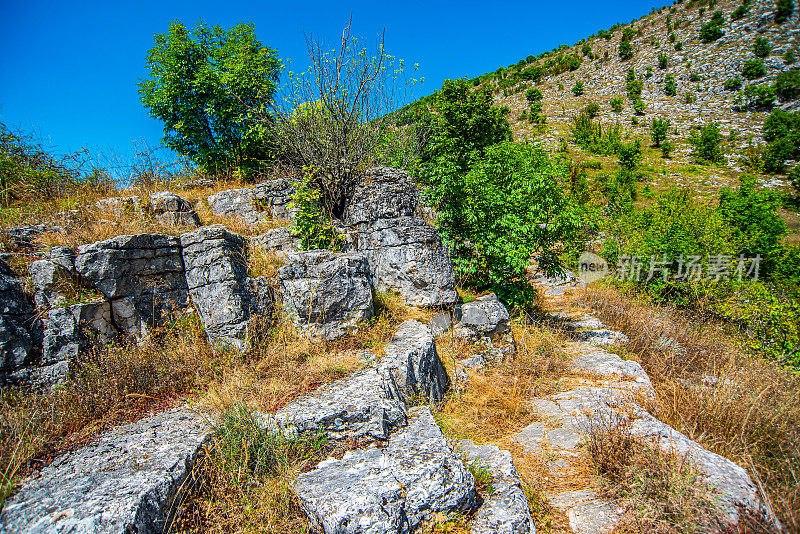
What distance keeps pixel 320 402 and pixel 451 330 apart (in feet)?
11.0

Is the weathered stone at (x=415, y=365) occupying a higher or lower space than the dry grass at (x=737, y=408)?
higher

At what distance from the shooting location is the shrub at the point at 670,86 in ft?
127

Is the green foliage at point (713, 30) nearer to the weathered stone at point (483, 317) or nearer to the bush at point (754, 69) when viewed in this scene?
the bush at point (754, 69)

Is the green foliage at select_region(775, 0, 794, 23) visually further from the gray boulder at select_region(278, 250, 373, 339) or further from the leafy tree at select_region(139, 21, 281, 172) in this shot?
the gray boulder at select_region(278, 250, 373, 339)

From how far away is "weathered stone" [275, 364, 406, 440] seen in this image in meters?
3.88

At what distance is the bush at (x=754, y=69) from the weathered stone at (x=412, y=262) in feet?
161

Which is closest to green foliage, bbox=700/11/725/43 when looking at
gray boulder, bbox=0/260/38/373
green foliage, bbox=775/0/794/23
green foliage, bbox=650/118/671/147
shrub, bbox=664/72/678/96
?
green foliage, bbox=775/0/794/23

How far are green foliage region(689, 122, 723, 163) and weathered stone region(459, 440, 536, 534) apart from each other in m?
38.3

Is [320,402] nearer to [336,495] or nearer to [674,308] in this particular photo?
[336,495]

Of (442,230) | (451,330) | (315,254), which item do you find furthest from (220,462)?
(442,230)

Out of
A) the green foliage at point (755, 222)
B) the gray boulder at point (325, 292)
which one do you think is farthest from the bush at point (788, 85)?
the gray boulder at point (325, 292)

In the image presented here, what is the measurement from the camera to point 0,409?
3.65m

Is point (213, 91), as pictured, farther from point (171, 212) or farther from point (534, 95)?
point (534, 95)

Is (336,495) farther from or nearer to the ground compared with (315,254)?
nearer to the ground
